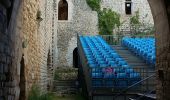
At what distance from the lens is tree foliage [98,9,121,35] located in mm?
24750

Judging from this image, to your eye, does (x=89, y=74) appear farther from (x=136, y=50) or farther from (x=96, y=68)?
(x=136, y=50)

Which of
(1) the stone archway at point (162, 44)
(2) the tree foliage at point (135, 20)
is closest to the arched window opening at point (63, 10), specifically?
(2) the tree foliage at point (135, 20)

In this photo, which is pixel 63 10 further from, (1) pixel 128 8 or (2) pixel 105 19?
(1) pixel 128 8

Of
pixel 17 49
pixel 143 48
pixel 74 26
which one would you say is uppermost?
pixel 74 26

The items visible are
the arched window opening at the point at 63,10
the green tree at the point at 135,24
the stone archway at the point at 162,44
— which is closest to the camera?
the stone archway at the point at 162,44

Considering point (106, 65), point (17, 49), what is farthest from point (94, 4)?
point (17, 49)

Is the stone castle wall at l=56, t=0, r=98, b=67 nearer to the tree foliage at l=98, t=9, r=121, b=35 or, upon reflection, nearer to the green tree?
the tree foliage at l=98, t=9, r=121, b=35

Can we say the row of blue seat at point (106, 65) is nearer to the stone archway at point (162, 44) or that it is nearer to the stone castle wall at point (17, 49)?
the stone castle wall at point (17, 49)

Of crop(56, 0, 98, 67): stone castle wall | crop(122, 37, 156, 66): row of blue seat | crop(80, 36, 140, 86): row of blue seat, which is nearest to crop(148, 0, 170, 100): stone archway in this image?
crop(80, 36, 140, 86): row of blue seat

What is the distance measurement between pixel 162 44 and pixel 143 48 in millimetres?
11528

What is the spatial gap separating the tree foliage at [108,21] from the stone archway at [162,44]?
55.5ft

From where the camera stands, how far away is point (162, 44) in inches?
288

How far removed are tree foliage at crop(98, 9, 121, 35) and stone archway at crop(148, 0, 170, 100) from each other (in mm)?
16919

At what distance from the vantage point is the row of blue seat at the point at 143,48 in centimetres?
1633
